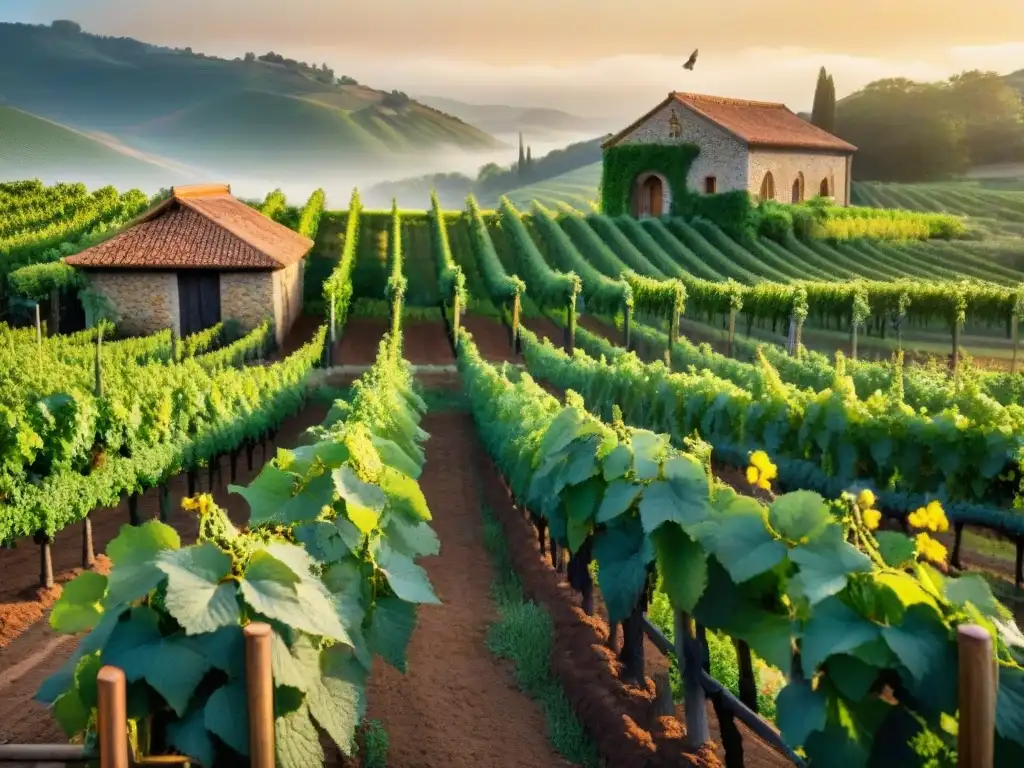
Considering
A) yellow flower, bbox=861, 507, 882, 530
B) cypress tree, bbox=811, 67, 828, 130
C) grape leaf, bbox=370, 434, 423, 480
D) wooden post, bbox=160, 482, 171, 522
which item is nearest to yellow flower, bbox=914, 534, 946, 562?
yellow flower, bbox=861, 507, 882, 530

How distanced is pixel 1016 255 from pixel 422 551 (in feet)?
147

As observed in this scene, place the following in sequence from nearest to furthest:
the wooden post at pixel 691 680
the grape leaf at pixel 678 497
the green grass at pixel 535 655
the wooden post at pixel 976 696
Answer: the wooden post at pixel 976 696
the grape leaf at pixel 678 497
the wooden post at pixel 691 680
the green grass at pixel 535 655

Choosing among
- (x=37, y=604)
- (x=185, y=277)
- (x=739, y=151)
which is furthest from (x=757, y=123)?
(x=37, y=604)

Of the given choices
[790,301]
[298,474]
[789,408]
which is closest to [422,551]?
[298,474]

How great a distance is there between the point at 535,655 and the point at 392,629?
3189mm

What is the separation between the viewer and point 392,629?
19.1 ft

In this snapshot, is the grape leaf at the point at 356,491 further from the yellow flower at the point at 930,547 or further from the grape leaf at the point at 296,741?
the yellow flower at the point at 930,547

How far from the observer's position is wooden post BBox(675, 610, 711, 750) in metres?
6.27

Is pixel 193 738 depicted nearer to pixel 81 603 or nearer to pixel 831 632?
pixel 81 603

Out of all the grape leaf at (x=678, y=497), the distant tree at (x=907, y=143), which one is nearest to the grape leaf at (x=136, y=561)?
the grape leaf at (x=678, y=497)

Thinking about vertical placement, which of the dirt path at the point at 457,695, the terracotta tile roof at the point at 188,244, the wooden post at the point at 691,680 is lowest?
the dirt path at the point at 457,695

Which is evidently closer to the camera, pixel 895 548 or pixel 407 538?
pixel 895 548

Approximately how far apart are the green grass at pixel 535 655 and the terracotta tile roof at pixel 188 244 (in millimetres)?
21207

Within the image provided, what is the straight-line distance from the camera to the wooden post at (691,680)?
247 inches
